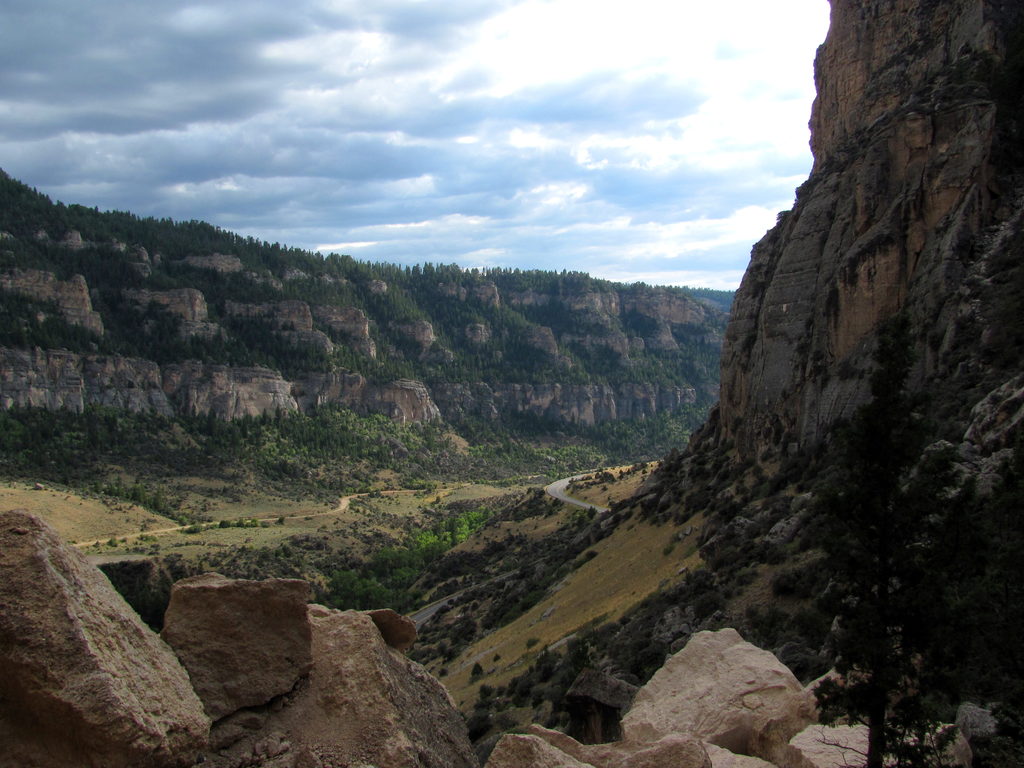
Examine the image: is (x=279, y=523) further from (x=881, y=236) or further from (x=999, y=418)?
(x=999, y=418)

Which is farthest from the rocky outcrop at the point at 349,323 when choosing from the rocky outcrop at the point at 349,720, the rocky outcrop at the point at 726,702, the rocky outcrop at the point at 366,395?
the rocky outcrop at the point at 349,720

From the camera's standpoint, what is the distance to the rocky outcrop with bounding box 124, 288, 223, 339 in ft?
521

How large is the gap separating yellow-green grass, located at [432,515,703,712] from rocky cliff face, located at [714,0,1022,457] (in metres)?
7.24

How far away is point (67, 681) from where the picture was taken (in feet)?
19.5

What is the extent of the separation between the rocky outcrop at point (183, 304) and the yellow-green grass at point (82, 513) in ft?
236

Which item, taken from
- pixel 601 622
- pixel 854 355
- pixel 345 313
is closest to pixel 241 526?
pixel 601 622

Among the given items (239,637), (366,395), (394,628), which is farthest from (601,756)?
(366,395)

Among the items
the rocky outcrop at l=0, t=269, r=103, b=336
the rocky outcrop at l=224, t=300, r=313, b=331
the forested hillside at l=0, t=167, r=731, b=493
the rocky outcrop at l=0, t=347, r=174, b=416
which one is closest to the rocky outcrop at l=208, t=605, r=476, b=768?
the forested hillside at l=0, t=167, r=731, b=493

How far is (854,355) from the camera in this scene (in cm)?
3156

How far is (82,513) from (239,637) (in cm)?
9137

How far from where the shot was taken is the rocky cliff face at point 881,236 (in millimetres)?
28719

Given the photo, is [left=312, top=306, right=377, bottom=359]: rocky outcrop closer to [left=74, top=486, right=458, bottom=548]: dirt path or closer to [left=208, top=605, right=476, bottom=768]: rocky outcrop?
[left=74, top=486, right=458, bottom=548]: dirt path

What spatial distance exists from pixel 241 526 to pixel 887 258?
83137 millimetres

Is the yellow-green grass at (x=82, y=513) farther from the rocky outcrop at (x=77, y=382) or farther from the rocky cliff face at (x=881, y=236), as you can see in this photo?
the rocky cliff face at (x=881, y=236)
